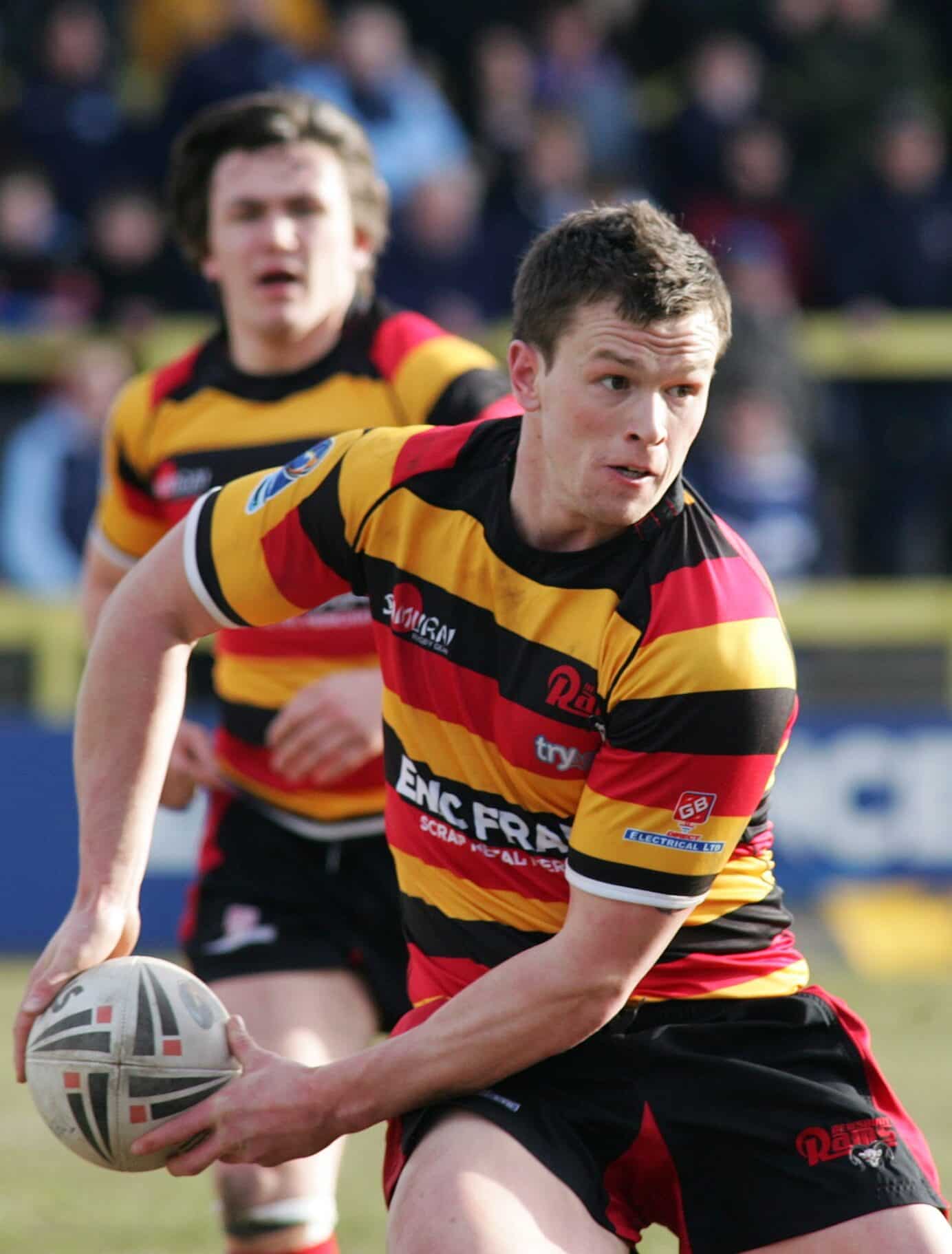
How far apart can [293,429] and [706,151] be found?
6741 mm

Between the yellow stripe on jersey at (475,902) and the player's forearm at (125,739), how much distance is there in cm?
47

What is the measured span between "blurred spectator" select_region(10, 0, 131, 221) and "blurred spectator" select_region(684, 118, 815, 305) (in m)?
3.08

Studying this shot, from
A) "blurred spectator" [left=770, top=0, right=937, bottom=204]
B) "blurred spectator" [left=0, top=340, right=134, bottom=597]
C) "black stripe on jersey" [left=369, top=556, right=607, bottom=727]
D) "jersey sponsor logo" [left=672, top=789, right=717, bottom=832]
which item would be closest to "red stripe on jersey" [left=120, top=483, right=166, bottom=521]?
"black stripe on jersey" [left=369, top=556, right=607, bottom=727]

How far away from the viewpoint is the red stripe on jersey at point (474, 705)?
3043 millimetres

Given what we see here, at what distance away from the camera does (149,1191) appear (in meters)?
5.43

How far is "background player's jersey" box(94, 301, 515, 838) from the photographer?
4234 mm

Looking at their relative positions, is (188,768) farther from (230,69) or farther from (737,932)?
(230,69)

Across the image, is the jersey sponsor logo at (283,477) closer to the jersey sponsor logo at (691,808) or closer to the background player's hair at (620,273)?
the background player's hair at (620,273)

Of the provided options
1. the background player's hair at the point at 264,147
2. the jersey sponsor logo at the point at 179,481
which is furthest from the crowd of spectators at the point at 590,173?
the jersey sponsor logo at the point at 179,481

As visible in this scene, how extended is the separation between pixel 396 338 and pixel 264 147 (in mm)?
600

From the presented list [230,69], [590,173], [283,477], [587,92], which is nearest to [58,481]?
[230,69]

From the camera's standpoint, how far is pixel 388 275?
9.37m

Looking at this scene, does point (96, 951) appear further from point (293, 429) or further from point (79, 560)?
point (79, 560)

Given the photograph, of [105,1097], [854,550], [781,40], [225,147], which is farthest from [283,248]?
[781,40]
